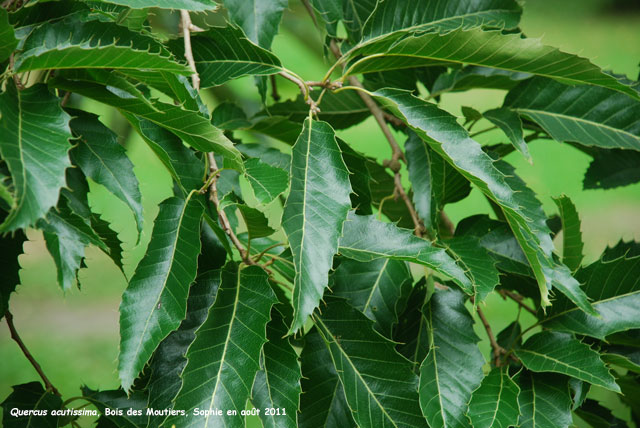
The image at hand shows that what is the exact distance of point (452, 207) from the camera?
3539mm

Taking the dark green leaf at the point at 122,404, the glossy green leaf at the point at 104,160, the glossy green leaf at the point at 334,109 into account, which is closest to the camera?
the glossy green leaf at the point at 104,160

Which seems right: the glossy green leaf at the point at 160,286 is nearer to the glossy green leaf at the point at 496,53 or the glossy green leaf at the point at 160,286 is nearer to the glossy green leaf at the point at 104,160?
the glossy green leaf at the point at 104,160

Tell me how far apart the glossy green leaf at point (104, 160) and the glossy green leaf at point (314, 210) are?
191 millimetres

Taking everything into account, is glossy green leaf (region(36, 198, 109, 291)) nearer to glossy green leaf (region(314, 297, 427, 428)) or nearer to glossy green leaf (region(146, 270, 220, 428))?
glossy green leaf (region(146, 270, 220, 428))

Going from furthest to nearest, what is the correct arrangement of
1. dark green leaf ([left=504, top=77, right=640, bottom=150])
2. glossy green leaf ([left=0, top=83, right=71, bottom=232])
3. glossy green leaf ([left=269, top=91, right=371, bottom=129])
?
glossy green leaf ([left=269, top=91, right=371, bottom=129]), dark green leaf ([left=504, top=77, right=640, bottom=150]), glossy green leaf ([left=0, top=83, right=71, bottom=232])

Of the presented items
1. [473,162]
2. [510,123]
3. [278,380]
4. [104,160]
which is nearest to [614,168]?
[510,123]

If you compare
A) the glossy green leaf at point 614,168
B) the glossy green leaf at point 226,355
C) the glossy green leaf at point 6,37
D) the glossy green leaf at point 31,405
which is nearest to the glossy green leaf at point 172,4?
the glossy green leaf at point 6,37

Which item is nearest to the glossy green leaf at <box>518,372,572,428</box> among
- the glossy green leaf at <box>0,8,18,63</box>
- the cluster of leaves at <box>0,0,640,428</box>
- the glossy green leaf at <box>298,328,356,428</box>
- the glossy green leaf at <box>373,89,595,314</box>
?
the cluster of leaves at <box>0,0,640,428</box>

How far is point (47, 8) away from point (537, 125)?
2.57ft

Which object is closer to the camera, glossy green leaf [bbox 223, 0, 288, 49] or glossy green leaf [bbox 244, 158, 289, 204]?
glossy green leaf [bbox 244, 158, 289, 204]

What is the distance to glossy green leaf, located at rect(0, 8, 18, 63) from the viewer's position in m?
0.62

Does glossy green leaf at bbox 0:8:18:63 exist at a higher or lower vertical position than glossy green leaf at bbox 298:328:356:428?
higher

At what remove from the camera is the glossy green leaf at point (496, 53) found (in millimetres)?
773

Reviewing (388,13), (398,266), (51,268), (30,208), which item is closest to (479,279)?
(398,266)
